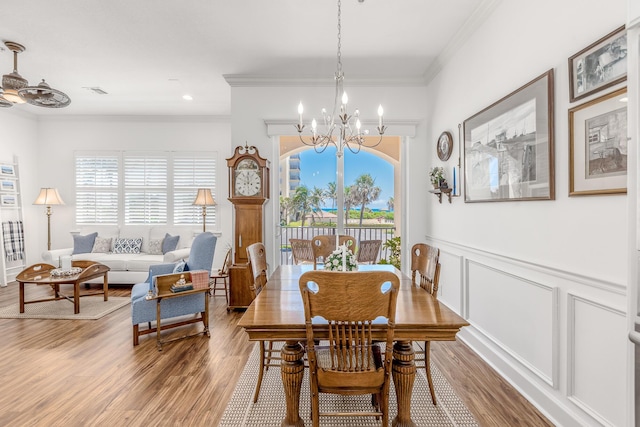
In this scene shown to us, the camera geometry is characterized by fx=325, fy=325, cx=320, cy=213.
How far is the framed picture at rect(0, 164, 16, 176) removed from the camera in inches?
212

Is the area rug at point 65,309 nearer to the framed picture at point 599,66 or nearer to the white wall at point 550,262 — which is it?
the white wall at point 550,262

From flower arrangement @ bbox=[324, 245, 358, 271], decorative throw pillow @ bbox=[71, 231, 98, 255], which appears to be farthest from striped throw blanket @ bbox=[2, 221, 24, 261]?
flower arrangement @ bbox=[324, 245, 358, 271]

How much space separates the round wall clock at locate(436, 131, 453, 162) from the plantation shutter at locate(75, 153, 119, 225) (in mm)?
5715

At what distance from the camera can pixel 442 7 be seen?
108 inches

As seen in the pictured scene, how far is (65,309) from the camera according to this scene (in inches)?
161

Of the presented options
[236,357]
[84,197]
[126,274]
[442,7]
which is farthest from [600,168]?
[84,197]

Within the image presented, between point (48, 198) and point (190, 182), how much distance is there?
235 cm

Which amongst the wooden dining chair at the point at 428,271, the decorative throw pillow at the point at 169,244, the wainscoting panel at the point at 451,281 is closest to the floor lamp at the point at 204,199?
the decorative throw pillow at the point at 169,244

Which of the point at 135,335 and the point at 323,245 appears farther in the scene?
the point at 323,245

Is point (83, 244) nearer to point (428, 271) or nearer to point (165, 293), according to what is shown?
point (165, 293)

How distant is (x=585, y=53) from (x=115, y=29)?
373 centimetres

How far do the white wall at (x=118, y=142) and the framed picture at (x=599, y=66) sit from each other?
5.31 m

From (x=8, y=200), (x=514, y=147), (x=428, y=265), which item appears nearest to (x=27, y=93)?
(x=8, y=200)

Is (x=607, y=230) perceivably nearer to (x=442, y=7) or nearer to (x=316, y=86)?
(x=442, y=7)
